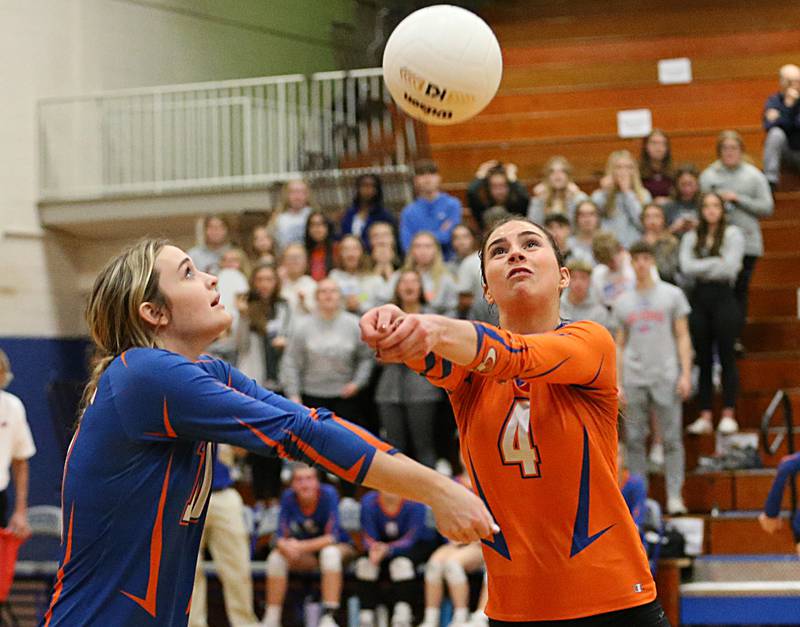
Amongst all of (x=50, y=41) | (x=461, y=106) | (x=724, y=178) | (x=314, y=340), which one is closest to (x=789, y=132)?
(x=724, y=178)

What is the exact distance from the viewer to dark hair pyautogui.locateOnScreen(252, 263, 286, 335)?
991 cm

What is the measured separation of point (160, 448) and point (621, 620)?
137 centimetres

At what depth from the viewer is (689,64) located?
15.0 meters

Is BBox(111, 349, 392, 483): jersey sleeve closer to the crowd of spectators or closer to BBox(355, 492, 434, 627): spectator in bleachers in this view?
the crowd of spectators

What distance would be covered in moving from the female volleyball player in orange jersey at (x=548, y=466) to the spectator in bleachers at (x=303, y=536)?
17.8 ft

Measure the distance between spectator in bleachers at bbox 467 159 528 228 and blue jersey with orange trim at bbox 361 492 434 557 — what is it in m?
3.04

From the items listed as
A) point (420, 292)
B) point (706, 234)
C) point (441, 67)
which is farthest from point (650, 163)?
point (441, 67)

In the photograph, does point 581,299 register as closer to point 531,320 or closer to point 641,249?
point 641,249

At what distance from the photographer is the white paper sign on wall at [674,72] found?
14.7 meters

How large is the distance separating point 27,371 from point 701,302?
8528mm

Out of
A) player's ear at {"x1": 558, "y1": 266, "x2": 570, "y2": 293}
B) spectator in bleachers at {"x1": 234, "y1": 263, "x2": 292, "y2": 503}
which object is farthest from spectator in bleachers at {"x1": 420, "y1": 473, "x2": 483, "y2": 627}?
player's ear at {"x1": 558, "y1": 266, "x2": 570, "y2": 293}

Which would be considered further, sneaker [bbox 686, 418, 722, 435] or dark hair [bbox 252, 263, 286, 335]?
dark hair [bbox 252, 263, 286, 335]

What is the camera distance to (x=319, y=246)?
418 inches

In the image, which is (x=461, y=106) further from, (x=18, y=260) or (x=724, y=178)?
(x=18, y=260)
